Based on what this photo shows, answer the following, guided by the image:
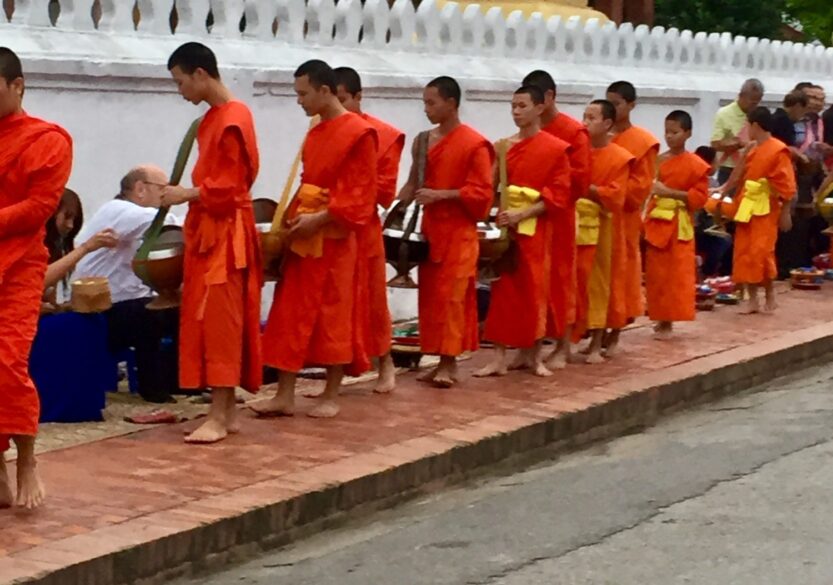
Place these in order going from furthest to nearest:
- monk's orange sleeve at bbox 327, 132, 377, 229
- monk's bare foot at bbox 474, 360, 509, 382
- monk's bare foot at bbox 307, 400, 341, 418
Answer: monk's bare foot at bbox 474, 360, 509, 382
monk's bare foot at bbox 307, 400, 341, 418
monk's orange sleeve at bbox 327, 132, 377, 229

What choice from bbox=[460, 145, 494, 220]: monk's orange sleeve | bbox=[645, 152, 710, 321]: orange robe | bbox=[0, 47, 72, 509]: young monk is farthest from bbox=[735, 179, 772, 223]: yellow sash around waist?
bbox=[0, 47, 72, 509]: young monk

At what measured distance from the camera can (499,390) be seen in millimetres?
9164

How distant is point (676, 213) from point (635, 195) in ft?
3.20

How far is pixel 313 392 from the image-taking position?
29.5ft

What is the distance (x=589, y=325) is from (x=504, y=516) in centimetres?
347

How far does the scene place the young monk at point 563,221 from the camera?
966cm

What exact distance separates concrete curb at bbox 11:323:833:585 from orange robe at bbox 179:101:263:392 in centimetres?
83

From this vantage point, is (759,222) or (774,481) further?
(759,222)

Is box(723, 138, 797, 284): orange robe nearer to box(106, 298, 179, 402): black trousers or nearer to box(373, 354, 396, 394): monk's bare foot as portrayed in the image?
box(373, 354, 396, 394): monk's bare foot

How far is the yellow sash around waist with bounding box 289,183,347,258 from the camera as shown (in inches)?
319

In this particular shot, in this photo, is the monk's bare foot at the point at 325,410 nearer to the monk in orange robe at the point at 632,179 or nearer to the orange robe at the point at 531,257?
the orange robe at the point at 531,257

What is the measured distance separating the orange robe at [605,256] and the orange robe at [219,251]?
116 inches

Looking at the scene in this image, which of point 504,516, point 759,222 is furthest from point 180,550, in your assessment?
point 759,222

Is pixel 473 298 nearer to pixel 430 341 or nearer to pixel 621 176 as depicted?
pixel 430 341
